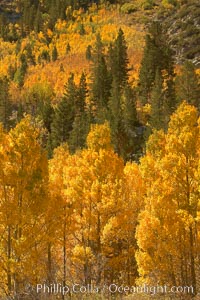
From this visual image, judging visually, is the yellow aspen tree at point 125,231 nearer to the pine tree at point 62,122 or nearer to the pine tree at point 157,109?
the pine tree at point 157,109

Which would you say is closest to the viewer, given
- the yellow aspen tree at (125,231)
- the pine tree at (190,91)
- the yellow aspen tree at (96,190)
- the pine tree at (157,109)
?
the yellow aspen tree at (96,190)

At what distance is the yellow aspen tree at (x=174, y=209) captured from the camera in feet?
60.7

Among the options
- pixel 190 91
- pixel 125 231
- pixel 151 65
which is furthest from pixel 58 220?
pixel 151 65

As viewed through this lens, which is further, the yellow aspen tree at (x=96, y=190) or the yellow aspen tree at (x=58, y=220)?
the yellow aspen tree at (x=96, y=190)

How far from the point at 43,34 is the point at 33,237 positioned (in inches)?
5036

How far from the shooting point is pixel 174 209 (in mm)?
19031

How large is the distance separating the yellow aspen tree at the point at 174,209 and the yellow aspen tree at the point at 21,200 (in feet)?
18.5

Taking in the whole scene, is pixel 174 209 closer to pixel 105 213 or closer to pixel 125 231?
pixel 105 213

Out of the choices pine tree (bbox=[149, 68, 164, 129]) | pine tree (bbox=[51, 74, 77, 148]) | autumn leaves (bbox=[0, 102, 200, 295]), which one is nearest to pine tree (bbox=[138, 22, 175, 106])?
pine tree (bbox=[149, 68, 164, 129])

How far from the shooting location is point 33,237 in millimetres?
16562

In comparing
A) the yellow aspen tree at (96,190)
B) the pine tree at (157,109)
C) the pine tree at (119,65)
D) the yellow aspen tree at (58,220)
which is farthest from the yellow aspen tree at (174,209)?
the pine tree at (119,65)

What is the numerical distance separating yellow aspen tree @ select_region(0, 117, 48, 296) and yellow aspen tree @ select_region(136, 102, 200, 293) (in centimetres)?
563

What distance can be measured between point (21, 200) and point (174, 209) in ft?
22.9

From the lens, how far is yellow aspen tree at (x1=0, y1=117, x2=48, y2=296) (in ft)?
52.3
